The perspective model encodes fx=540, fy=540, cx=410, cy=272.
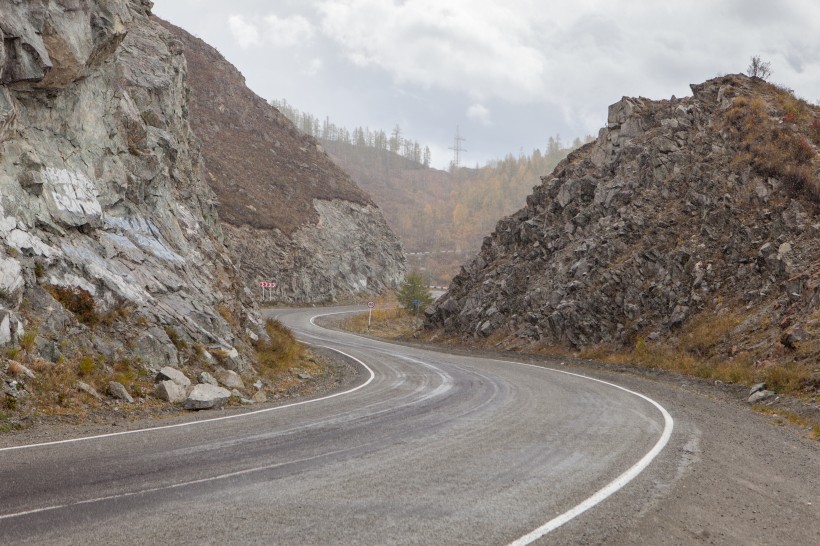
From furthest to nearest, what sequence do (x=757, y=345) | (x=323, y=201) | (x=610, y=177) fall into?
1. (x=323, y=201)
2. (x=610, y=177)
3. (x=757, y=345)

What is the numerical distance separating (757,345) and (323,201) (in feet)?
183

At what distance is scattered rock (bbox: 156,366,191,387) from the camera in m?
13.1

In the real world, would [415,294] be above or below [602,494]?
above

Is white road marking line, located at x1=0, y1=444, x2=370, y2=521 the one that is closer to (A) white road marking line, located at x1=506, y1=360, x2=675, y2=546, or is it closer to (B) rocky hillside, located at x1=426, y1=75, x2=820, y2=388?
(A) white road marking line, located at x1=506, y1=360, x2=675, y2=546

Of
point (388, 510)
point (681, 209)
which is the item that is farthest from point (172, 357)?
point (681, 209)

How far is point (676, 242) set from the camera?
24484 millimetres

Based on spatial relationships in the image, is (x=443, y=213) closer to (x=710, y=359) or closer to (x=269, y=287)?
(x=269, y=287)

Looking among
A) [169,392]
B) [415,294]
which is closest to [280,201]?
[415,294]

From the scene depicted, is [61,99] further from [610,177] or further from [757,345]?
[610,177]

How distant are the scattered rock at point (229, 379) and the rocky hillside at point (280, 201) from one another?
37.0 m

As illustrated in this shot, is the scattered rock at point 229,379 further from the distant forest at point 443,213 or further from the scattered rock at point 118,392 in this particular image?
the distant forest at point 443,213

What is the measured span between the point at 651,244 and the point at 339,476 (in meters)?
22.3

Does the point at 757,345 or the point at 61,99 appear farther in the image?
the point at 757,345

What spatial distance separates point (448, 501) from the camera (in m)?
5.98
